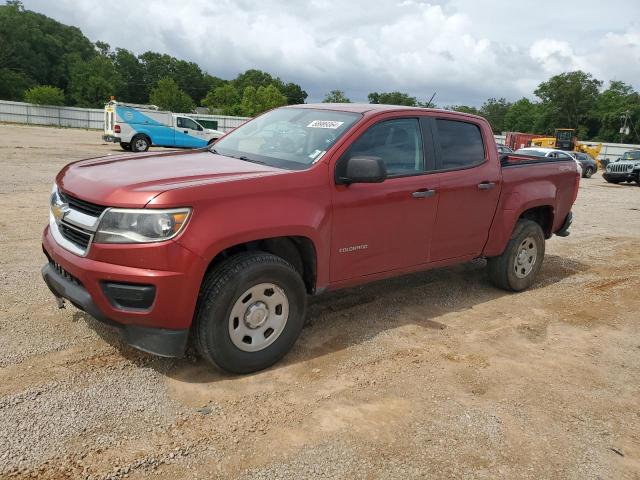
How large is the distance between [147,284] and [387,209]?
6.29 feet

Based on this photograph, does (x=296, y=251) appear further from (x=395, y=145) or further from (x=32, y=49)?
(x=32, y=49)

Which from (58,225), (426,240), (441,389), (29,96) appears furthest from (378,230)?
(29,96)

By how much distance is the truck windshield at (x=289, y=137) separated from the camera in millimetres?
3896

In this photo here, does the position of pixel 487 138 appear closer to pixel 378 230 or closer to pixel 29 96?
pixel 378 230

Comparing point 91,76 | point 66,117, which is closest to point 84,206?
point 66,117

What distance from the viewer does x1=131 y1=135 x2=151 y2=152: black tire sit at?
2247cm

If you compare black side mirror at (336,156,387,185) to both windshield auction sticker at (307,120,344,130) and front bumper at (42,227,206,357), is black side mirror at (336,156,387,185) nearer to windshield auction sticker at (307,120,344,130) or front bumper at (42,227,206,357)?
windshield auction sticker at (307,120,344,130)

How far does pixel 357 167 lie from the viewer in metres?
3.63

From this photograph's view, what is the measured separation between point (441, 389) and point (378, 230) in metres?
1.26

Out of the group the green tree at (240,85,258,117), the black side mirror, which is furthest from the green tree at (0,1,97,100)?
the black side mirror

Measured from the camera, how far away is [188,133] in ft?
80.5

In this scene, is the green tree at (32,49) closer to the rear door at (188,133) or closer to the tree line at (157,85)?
the tree line at (157,85)

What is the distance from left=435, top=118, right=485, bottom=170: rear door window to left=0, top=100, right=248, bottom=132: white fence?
38948 mm

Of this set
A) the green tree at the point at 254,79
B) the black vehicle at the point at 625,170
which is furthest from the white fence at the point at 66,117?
the green tree at the point at 254,79
